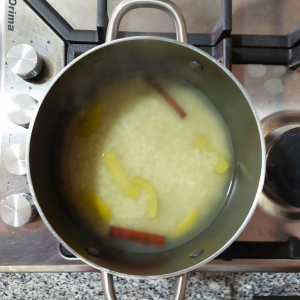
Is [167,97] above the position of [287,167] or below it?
above

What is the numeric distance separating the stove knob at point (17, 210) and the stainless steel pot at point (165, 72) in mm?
39

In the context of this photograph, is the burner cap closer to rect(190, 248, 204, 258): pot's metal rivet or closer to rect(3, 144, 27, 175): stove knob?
rect(190, 248, 204, 258): pot's metal rivet

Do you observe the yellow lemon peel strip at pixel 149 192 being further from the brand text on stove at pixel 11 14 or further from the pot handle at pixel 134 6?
the brand text on stove at pixel 11 14

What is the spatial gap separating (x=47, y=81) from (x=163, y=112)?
27cm

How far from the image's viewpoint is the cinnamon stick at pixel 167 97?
631mm

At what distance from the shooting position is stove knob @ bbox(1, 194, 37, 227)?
52cm

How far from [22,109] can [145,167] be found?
0.29 m

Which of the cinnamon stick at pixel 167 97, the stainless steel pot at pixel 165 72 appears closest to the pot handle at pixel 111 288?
the stainless steel pot at pixel 165 72

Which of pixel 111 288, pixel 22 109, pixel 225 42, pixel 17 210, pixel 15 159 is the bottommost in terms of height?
pixel 111 288

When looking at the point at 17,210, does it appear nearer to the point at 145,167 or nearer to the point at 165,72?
the point at 145,167

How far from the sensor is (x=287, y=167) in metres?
0.54

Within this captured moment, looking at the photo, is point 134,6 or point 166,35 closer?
point 134,6

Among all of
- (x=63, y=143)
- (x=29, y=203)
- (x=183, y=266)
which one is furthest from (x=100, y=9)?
(x=183, y=266)

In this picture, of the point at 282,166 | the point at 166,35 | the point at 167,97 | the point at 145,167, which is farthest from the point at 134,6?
the point at 282,166
